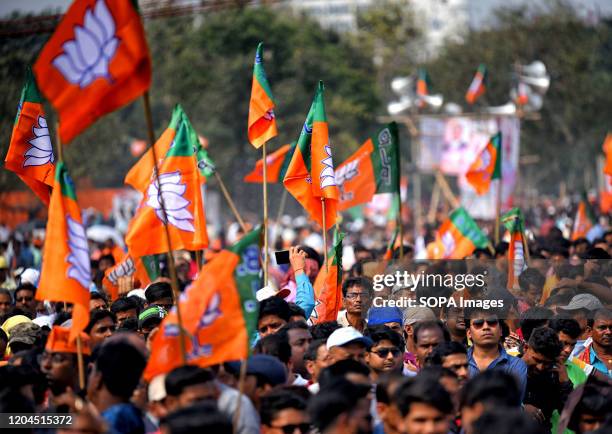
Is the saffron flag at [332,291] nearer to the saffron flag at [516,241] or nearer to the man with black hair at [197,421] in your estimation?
the saffron flag at [516,241]

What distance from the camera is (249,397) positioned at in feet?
21.5

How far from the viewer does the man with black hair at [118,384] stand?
6082 millimetres

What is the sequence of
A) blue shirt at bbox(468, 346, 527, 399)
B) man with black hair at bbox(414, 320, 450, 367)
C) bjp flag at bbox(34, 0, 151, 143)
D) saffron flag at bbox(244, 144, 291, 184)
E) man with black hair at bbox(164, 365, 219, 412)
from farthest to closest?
saffron flag at bbox(244, 144, 291, 184), man with black hair at bbox(414, 320, 450, 367), blue shirt at bbox(468, 346, 527, 399), bjp flag at bbox(34, 0, 151, 143), man with black hair at bbox(164, 365, 219, 412)

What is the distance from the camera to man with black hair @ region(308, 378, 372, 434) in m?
5.71

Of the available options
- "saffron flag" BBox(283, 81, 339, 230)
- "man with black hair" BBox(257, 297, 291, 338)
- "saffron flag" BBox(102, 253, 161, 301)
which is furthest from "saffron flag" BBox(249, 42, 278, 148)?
Result: "man with black hair" BBox(257, 297, 291, 338)

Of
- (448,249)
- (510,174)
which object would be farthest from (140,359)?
(510,174)

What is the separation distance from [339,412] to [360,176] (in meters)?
8.16

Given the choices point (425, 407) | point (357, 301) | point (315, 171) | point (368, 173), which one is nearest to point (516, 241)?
point (368, 173)

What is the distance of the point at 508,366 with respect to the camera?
7832 millimetres

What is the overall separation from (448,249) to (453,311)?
6.58 meters

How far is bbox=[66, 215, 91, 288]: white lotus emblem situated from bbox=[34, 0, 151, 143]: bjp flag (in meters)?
0.56

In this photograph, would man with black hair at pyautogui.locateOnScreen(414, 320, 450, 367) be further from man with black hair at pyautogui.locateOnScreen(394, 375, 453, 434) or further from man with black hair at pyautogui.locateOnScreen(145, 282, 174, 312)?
man with black hair at pyautogui.locateOnScreen(145, 282, 174, 312)

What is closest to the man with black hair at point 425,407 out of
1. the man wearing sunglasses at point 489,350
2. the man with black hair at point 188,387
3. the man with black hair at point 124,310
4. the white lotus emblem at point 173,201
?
the man with black hair at point 188,387

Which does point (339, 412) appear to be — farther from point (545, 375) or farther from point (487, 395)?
point (545, 375)
